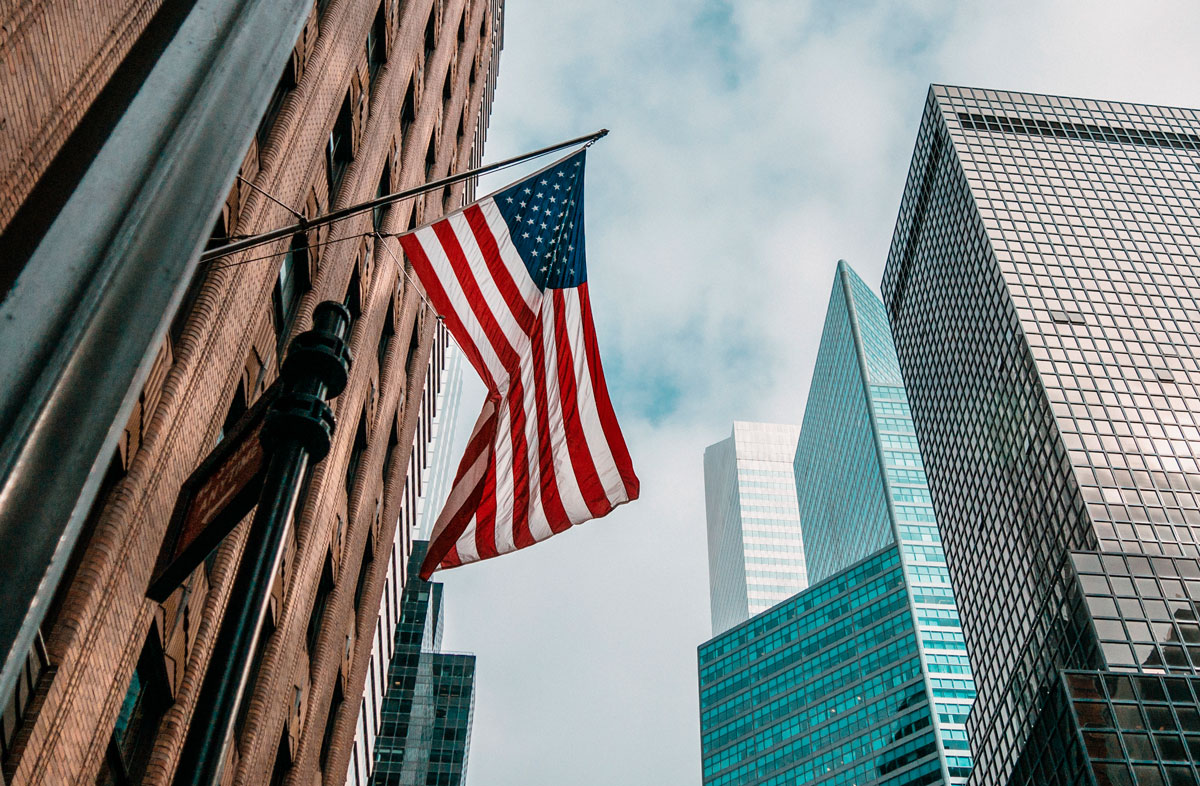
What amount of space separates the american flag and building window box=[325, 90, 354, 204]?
701 centimetres

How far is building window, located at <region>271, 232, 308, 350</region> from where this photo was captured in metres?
17.7

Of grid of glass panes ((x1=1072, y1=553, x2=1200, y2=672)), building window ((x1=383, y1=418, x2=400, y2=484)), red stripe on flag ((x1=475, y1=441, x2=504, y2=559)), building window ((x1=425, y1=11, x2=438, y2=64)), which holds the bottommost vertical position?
red stripe on flag ((x1=475, y1=441, x2=504, y2=559))

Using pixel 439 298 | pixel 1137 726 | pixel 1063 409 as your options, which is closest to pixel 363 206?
pixel 439 298

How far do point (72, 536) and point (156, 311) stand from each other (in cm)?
94

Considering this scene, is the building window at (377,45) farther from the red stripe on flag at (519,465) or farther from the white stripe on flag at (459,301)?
the red stripe on flag at (519,465)

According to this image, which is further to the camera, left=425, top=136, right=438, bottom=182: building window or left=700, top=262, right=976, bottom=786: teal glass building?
left=700, top=262, right=976, bottom=786: teal glass building

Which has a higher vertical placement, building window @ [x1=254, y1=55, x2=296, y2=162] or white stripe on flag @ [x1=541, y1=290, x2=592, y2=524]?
building window @ [x1=254, y1=55, x2=296, y2=162]

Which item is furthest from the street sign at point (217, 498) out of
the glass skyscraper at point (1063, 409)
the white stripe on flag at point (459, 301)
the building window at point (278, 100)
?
the glass skyscraper at point (1063, 409)

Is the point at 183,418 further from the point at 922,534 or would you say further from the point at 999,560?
the point at 922,534

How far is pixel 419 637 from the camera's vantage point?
119562mm

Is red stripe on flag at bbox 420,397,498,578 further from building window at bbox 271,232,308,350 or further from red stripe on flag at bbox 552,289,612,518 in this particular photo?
building window at bbox 271,232,308,350

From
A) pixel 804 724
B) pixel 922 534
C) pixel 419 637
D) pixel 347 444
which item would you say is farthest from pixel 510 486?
pixel 922 534

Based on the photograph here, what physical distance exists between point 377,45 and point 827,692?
5368 inches

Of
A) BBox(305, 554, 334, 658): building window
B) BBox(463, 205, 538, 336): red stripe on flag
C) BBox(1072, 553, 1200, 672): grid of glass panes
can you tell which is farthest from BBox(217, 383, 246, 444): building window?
BBox(1072, 553, 1200, 672): grid of glass panes
